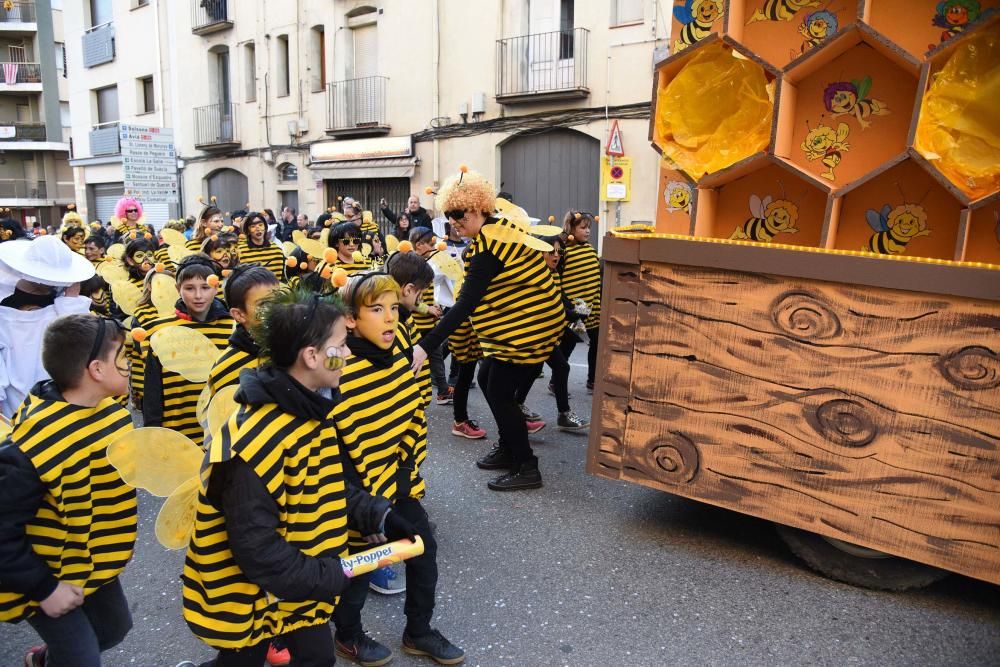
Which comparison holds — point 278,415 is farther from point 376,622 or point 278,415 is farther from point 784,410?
point 784,410

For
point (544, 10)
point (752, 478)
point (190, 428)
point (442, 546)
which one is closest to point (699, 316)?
point (752, 478)

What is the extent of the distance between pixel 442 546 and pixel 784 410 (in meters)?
1.68

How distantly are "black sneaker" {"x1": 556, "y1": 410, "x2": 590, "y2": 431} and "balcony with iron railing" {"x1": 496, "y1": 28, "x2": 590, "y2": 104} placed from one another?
7.43 metres

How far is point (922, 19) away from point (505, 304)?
223 centimetres

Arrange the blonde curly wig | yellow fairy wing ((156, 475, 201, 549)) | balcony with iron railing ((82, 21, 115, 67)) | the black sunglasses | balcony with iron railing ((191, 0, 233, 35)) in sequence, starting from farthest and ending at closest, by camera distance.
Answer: balcony with iron railing ((82, 21, 115, 67)) < balcony with iron railing ((191, 0, 233, 35)) < the blonde curly wig < the black sunglasses < yellow fairy wing ((156, 475, 201, 549))

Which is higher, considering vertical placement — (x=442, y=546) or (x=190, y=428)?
(x=190, y=428)

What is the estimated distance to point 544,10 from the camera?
11.9 meters

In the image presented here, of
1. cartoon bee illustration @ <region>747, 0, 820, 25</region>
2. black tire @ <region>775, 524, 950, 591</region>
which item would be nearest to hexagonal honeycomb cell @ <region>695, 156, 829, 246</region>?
cartoon bee illustration @ <region>747, 0, 820, 25</region>

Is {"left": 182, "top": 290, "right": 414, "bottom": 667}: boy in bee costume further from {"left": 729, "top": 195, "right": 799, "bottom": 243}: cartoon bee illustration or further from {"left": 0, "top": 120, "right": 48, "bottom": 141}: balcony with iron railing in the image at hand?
{"left": 0, "top": 120, "right": 48, "bottom": 141}: balcony with iron railing

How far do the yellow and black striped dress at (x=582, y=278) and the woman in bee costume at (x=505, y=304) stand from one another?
1696mm

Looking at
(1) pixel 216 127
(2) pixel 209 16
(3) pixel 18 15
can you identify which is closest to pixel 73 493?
(1) pixel 216 127

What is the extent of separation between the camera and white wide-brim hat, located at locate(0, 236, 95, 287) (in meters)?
3.28

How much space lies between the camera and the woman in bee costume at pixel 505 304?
375 cm

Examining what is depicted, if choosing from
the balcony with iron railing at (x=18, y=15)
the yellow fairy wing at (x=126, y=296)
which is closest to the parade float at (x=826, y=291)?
the yellow fairy wing at (x=126, y=296)
